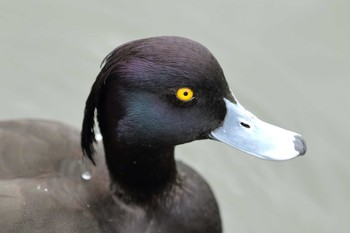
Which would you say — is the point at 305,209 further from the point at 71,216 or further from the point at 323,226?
the point at 71,216

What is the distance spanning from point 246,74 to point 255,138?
1.73 metres

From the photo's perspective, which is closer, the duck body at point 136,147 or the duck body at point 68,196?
the duck body at point 136,147

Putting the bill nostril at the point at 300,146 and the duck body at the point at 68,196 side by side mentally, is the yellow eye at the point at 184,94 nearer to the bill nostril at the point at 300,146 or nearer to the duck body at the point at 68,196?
the bill nostril at the point at 300,146

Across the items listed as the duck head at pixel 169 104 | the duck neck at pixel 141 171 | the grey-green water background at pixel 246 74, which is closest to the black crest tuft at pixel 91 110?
the duck head at pixel 169 104

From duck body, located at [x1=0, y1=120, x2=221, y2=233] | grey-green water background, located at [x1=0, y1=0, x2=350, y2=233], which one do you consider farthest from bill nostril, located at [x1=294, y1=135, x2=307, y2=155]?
grey-green water background, located at [x1=0, y1=0, x2=350, y2=233]

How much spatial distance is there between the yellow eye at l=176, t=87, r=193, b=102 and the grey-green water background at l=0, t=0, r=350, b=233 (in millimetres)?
1678

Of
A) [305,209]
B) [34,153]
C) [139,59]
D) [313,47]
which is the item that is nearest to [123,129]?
[139,59]

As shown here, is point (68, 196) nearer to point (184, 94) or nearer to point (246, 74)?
point (184, 94)

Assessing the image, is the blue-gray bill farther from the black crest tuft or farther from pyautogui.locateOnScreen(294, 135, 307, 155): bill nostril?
the black crest tuft

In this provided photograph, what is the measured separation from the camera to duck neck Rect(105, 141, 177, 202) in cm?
363

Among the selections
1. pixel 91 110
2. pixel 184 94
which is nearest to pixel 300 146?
pixel 184 94

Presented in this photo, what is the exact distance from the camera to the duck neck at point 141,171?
3.63 meters

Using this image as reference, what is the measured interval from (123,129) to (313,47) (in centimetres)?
215

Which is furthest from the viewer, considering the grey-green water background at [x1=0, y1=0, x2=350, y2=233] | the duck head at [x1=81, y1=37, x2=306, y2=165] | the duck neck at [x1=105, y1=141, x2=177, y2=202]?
the grey-green water background at [x1=0, y1=0, x2=350, y2=233]
